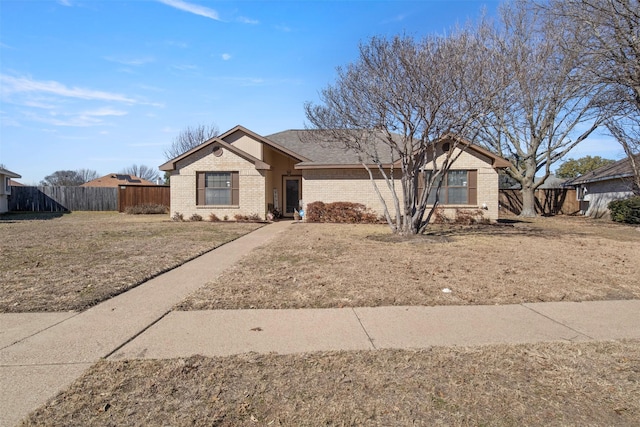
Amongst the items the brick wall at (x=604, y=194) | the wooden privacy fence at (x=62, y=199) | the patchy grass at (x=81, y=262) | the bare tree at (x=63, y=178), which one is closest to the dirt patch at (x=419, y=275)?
the patchy grass at (x=81, y=262)

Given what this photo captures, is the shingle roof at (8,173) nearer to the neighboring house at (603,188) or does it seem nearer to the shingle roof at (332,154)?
the shingle roof at (332,154)

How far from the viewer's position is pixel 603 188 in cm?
2623

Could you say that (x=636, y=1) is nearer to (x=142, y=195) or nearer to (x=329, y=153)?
(x=329, y=153)

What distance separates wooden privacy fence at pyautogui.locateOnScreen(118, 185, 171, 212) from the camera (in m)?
27.0

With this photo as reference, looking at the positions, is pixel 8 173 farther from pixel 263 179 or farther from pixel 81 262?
pixel 81 262

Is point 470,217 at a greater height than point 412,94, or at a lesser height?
lesser

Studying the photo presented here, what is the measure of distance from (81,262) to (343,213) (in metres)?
12.4

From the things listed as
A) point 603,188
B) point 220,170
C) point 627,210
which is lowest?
point 627,210

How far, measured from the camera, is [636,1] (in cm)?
1314

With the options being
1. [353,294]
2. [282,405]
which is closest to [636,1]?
[353,294]

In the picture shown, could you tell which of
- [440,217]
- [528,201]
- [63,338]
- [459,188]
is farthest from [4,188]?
[528,201]

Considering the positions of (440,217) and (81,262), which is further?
(440,217)

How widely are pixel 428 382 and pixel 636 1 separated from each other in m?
16.3

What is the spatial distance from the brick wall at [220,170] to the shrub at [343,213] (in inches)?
109
